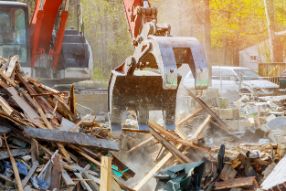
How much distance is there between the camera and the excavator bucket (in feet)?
19.7

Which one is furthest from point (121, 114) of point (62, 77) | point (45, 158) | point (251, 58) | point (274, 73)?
point (251, 58)

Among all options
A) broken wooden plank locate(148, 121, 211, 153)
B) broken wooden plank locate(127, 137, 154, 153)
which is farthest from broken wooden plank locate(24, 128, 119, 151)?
broken wooden plank locate(148, 121, 211, 153)

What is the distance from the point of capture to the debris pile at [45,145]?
675cm

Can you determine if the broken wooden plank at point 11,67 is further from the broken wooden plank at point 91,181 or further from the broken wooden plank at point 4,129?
the broken wooden plank at point 91,181

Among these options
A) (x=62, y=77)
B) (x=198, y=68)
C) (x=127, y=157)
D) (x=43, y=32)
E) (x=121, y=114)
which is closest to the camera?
(x=198, y=68)

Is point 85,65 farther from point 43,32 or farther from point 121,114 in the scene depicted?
point 121,114

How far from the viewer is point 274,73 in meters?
24.0

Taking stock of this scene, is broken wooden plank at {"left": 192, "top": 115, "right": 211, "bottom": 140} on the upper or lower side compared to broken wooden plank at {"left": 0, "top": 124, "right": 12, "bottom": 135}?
lower

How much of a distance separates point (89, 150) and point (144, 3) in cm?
242

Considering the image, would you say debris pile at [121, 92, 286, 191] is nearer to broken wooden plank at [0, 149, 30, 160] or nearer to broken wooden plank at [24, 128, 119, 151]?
broken wooden plank at [24, 128, 119, 151]

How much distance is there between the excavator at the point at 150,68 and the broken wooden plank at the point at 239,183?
153cm

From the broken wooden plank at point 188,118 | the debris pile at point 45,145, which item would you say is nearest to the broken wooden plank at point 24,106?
the debris pile at point 45,145

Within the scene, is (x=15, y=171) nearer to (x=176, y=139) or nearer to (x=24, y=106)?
(x=24, y=106)

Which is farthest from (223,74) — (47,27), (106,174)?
(106,174)
